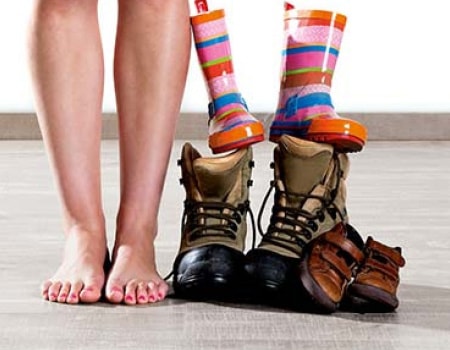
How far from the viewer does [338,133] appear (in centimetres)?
177

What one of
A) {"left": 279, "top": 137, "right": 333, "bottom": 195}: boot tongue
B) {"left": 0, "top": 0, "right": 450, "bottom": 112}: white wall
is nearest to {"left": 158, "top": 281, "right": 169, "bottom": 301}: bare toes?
{"left": 279, "top": 137, "right": 333, "bottom": 195}: boot tongue

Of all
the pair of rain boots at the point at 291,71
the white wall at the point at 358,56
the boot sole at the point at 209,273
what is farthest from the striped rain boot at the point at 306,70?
the white wall at the point at 358,56

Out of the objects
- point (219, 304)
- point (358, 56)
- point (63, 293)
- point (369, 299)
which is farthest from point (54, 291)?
point (358, 56)

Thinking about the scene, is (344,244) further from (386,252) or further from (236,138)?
(236,138)

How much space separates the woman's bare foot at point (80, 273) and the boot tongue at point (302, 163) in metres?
0.30

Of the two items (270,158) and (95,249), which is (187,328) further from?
(270,158)

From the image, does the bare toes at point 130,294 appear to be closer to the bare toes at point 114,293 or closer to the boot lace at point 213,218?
the bare toes at point 114,293

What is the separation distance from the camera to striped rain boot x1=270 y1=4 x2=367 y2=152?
72.7 inches

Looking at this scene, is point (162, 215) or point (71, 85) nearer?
point (71, 85)

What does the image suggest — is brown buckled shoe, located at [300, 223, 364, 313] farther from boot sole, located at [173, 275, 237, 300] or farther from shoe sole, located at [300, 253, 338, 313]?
boot sole, located at [173, 275, 237, 300]

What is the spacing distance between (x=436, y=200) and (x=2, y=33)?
1709 mm

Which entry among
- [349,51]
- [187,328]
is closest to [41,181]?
[349,51]

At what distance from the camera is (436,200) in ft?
8.91

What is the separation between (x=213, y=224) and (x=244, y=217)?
0.19 feet
